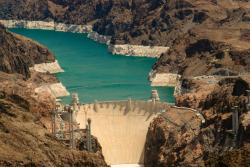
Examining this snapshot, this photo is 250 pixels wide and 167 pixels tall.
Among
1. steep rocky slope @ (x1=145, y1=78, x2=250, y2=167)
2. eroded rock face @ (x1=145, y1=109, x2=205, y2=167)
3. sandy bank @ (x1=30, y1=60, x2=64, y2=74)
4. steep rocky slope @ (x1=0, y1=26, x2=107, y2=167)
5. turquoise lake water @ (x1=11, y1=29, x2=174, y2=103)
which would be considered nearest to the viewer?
steep rocky slope @ (x1=0, y1=26, x2=107, y2=167)

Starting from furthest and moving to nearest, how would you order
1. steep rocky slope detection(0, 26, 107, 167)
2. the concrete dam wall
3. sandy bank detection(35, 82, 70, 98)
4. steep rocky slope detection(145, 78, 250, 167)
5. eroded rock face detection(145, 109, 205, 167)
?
sandy bank detection(35, 82, 70, 98) → the concrete dam wall → eroded rock face detection(145, 109, 205, 167) → steep rocky slope detection(145, 78, 250, 167) → steep rocky slope detection(0, 26, 107, 167)

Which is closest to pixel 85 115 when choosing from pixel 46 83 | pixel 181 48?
pixel 46 83

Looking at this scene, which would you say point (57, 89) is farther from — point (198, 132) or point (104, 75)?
point (198, 132)

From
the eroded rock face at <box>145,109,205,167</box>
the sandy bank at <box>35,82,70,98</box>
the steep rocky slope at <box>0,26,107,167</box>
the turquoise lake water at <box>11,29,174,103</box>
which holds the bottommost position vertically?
the turquoise lake water at <box>11,29,174,103</box>

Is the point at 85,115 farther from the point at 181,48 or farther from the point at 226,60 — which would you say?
the point at 181,48

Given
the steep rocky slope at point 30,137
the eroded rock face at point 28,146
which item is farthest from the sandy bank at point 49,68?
the eroded rock face at point 28,146

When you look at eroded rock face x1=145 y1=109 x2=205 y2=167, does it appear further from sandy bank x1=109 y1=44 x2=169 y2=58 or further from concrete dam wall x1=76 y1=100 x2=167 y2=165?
sandy bank x1=109 y1=44 x2=169 y2=58

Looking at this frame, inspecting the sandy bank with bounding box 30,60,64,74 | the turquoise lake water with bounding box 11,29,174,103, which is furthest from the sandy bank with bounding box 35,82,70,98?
the sandy bank with bounding box 30,60,64,74
